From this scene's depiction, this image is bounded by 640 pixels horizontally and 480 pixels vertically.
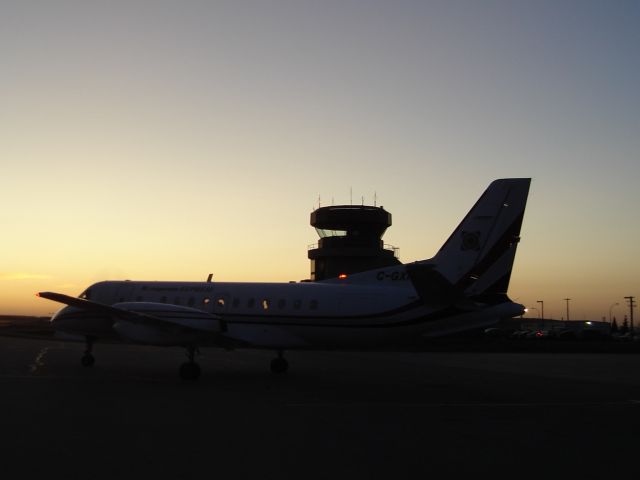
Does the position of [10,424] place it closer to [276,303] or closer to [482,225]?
[276,303]

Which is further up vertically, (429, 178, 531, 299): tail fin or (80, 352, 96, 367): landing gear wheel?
(429, 178, 531, 299): tail fin

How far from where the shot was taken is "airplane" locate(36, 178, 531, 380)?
19.0 m

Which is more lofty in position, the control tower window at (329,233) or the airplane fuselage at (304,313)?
the control tower window at (329,233)

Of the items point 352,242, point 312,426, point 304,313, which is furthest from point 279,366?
point 352,242

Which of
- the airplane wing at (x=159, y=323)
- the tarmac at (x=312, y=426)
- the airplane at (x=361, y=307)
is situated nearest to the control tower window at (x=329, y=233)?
the airplane at (x=361, y=307)

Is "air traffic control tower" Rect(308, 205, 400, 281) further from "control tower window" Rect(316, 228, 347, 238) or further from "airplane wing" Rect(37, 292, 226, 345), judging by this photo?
"airplane wing" Rect(37, 292, 226, 345)

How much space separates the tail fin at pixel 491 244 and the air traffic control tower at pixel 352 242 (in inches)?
1579

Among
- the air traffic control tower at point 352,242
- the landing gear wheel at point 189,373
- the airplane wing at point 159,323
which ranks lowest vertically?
the landing gear wheel at point 189,373

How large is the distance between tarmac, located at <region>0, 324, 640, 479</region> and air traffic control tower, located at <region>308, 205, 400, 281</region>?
132 ft

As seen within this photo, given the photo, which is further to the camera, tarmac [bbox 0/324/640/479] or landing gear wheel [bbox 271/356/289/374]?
landing gear wheel [bbox 271/356/289/374]

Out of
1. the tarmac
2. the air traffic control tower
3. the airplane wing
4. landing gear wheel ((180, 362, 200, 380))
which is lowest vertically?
the tarmac

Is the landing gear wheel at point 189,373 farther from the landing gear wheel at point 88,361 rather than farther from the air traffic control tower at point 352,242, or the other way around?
the air traffic control tower at point 352,242

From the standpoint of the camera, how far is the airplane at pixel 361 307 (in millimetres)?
19016

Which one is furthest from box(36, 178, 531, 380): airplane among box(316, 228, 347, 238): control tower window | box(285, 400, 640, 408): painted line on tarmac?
box(316, 228, 347, 238): control tower window
